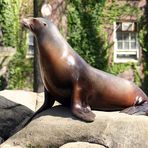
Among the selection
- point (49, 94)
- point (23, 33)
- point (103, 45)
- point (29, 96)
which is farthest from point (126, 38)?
point (49, 94)

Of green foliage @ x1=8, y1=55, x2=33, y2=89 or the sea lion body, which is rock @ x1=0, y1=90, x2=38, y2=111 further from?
green foliage @ x1=8, y1=55, x2=33, y2=89

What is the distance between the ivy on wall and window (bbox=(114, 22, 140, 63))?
299 millimetres

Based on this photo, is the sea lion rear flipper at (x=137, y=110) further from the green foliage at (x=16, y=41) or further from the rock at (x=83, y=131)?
the green foliage at (x=16, y=41)

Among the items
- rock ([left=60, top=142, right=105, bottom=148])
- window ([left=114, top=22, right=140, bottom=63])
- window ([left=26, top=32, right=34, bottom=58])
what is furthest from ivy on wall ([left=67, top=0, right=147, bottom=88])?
rock ([left=60, top=142, right=105, bottom=148])

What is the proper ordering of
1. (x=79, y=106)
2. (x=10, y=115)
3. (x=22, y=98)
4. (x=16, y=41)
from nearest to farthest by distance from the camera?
(x=79, y=106) < (x=10, y=115) < (x=22, y=98) < (x=16, y=41)

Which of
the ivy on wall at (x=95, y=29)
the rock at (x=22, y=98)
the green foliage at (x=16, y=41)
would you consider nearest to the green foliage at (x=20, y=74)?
the green foliage at (x=16, y=41)

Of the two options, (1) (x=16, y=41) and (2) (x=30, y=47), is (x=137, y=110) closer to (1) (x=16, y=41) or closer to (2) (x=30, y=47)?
(1) (x=16, y=41)

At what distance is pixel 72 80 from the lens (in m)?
6.02

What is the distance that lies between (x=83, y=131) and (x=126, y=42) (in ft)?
53.7

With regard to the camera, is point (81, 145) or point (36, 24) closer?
point (81, 145)

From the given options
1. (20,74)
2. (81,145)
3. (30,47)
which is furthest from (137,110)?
(30,47)

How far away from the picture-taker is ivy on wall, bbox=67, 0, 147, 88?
21141 mm

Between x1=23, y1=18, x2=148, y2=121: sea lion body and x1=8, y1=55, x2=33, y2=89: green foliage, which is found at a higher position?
x1=23, y1=18, x2=148, y2=121: sea lion body

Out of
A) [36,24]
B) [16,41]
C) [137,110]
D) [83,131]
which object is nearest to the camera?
[83,131]
